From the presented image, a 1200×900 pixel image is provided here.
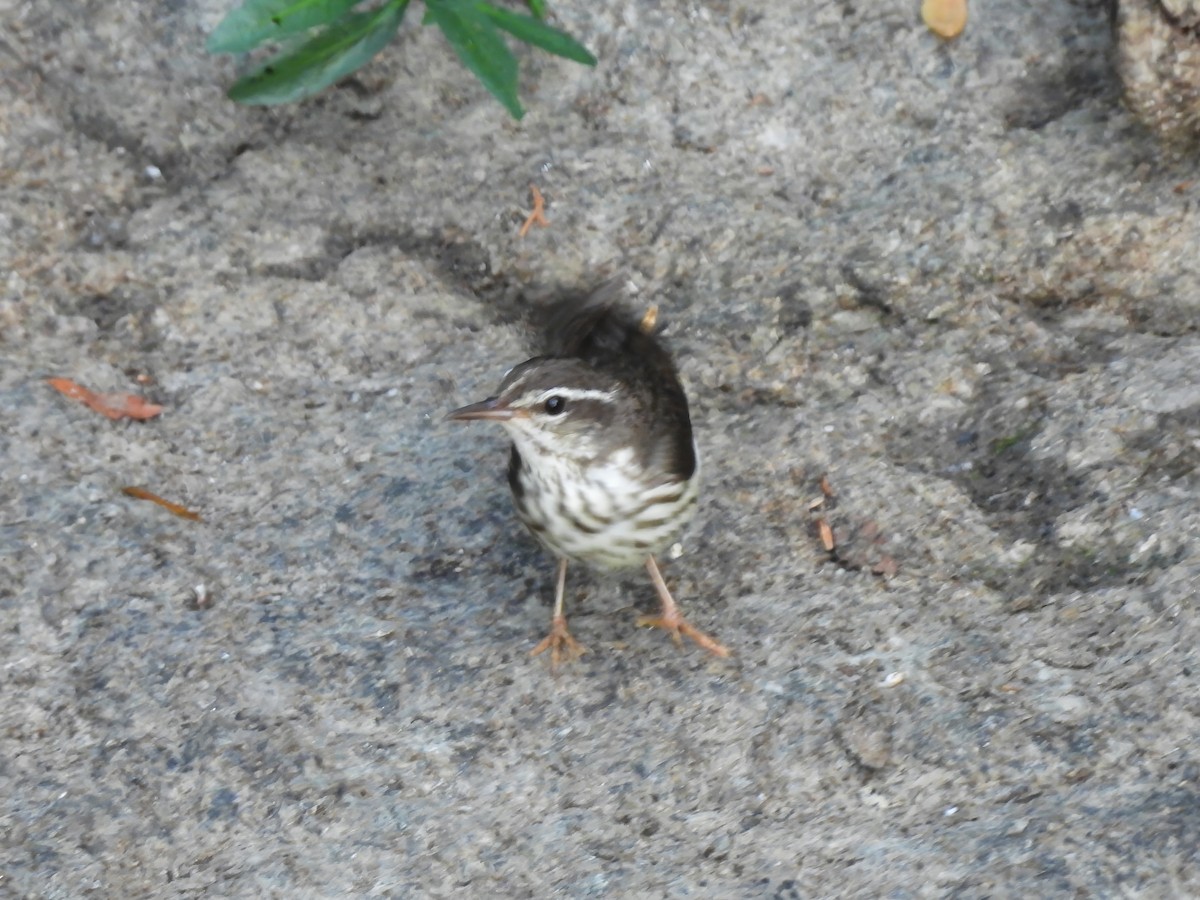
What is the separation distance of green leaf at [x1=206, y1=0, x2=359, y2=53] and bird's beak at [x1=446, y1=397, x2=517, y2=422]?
206cm

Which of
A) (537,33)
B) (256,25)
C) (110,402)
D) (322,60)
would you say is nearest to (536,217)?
(537,33)

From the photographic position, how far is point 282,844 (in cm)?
395

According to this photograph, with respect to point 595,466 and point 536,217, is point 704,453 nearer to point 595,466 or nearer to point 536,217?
point 595,466

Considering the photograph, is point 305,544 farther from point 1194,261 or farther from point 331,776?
point 1194,261

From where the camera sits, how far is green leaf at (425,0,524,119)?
534 cm

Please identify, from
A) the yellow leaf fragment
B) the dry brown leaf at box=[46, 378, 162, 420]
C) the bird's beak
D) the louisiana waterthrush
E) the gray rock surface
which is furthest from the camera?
the yellow leaf fragment

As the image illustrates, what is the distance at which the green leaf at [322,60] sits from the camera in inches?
219

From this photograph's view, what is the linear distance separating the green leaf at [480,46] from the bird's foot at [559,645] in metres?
2.10

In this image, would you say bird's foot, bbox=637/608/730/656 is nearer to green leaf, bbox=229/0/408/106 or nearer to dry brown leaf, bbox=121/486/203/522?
dry brown leaf, bbox=121/486/203/522

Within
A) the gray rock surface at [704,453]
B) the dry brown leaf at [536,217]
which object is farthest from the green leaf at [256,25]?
the dry brown leaf at [536,217]

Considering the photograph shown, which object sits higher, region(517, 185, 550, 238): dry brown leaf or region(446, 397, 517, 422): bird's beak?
region(517, 185, 550, 238): dry brown leaf

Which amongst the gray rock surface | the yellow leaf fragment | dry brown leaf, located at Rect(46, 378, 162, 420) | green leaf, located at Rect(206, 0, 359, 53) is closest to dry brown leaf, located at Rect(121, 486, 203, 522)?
the gray rock surface

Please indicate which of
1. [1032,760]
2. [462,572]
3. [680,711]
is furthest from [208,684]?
[1032,760]

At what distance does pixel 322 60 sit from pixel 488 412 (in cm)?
A: 218
